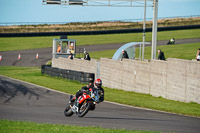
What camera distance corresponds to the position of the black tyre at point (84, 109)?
14.6 metres

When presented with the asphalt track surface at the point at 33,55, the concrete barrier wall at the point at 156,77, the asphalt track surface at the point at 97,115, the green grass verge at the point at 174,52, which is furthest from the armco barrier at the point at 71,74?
the green grass verge at the point at 174,52

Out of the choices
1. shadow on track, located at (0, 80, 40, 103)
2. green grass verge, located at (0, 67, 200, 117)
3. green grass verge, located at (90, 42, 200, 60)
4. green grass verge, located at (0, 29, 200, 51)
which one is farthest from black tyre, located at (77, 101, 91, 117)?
green grass verge, located at (0, 29, 200, 51)

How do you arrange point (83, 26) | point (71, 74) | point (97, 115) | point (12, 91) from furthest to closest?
point (83, 26) → point (71, 74) → point (12, 91) → point (97, 115)

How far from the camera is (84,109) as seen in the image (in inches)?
588

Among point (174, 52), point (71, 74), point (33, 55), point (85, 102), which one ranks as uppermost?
point (174, 52)

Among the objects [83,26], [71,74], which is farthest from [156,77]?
[83,26]

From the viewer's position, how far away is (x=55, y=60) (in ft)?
132

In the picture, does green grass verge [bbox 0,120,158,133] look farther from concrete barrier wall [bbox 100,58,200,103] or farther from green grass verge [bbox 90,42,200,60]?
green grass verge [bbox 90,42,200,60]

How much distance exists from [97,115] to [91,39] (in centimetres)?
5097

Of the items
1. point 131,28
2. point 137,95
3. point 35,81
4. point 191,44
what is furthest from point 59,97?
point 131,28

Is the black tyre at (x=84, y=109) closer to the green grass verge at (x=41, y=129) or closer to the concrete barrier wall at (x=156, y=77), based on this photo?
the green grass verge at (x=41, y=129)

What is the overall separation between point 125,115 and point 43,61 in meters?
33.4

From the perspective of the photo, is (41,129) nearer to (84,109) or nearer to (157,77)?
(84,109)

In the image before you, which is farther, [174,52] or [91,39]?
[91,39]
